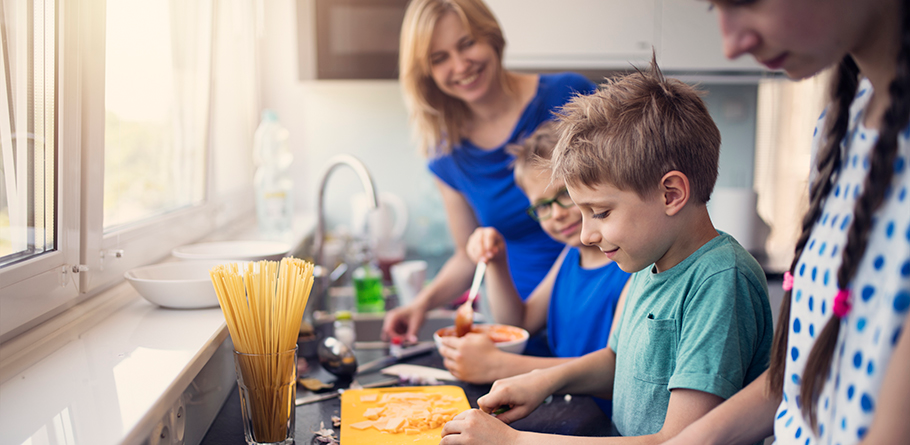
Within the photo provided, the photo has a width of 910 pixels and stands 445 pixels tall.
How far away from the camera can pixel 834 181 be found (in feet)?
1.93

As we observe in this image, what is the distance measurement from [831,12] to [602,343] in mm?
840

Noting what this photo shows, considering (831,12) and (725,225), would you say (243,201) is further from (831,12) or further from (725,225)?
(831,12)

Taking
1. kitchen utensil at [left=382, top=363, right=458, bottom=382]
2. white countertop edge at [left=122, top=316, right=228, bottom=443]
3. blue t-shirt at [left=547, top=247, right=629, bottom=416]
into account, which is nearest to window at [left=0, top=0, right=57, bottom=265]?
white countertop edge at [left=122, top=316, right=228, bottom=443]

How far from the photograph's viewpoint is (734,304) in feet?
2.50

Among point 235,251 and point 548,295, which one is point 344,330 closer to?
point 235,251

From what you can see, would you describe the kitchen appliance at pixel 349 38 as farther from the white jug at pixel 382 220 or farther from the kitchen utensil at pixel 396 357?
the kitchen utensil at pixel 396 357

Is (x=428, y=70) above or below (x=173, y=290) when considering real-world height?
above

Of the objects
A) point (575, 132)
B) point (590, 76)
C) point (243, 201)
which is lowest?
point (243, 201)

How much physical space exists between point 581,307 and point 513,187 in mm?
516

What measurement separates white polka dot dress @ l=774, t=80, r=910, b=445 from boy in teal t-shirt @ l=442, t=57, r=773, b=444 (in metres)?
0.13

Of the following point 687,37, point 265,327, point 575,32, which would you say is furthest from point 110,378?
point 687,37

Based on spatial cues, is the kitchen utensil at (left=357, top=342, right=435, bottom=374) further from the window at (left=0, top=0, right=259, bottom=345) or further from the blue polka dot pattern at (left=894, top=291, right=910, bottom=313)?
the blue polka dot pattern at (left=894, top=291, right=910, bottom=313)

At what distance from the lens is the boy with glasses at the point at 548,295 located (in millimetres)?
1123

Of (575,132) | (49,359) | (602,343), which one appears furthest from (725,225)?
(49,359)
